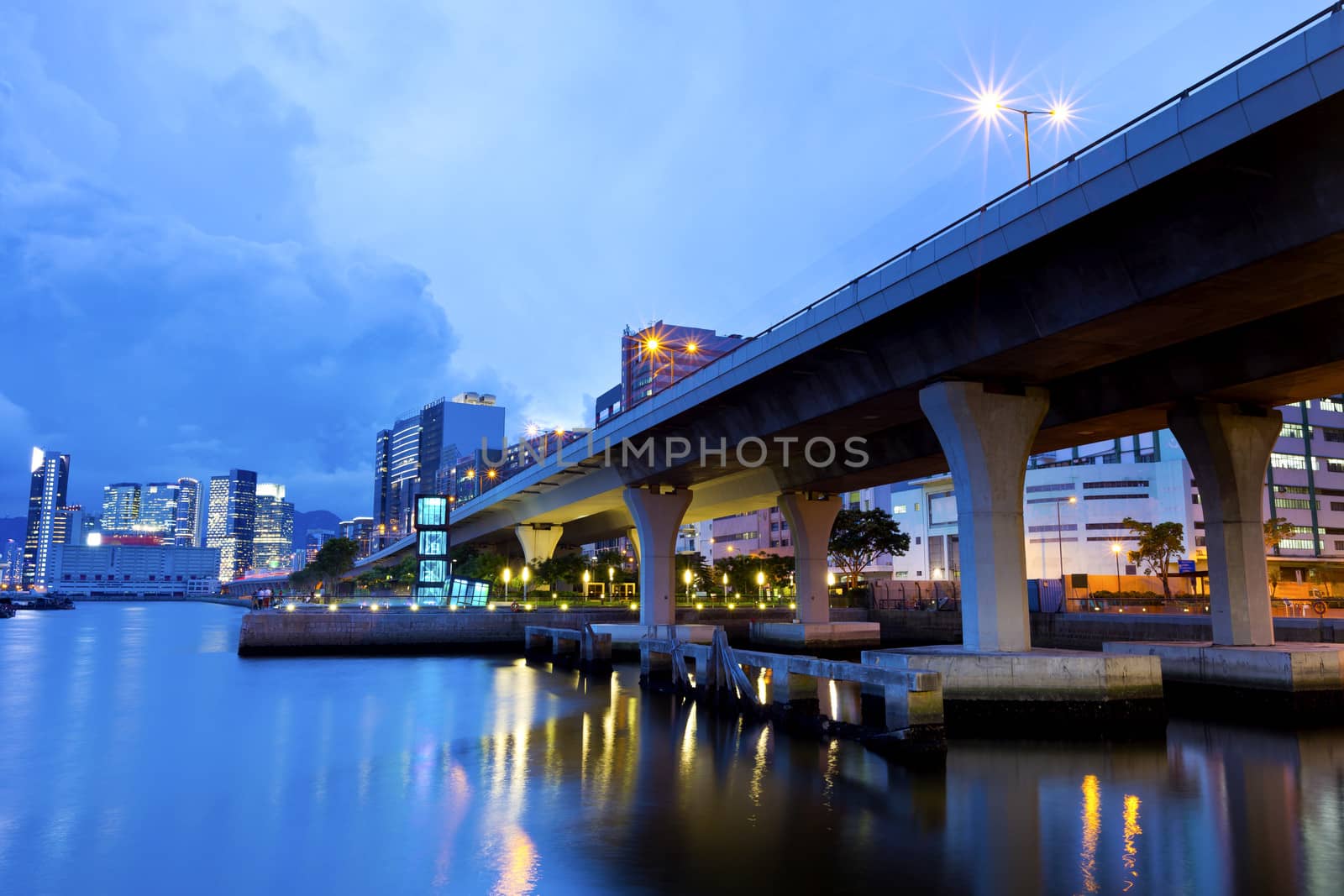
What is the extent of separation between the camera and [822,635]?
55469mm

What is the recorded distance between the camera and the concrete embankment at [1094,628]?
40656 millimetres

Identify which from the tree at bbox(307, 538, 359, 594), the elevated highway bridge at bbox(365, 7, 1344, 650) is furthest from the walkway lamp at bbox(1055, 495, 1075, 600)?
the tree at bbox(307, 538, 359, 594)

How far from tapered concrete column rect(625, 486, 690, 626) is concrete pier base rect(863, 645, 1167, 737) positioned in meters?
30.2

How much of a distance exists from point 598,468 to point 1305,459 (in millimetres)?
102563

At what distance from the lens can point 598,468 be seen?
206ft

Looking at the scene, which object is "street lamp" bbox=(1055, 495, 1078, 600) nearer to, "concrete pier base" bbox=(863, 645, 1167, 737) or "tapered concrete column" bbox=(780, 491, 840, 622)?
"tapered concrete column" bbox=(780, 491, 840, 622)

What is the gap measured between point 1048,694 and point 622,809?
14.2m

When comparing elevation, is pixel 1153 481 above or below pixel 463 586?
above

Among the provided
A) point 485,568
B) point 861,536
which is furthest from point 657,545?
point 485,568

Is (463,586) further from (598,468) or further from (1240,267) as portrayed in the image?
(1240,267)

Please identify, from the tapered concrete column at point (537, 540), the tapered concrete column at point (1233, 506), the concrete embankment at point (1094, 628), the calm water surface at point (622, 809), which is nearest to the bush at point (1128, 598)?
the concrete embankment at point (1094, 628)

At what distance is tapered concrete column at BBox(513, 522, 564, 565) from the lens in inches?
3561

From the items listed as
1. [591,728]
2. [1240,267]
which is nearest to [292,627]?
[591,728]

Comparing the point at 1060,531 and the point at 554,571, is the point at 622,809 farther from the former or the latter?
the point at 1060,531
